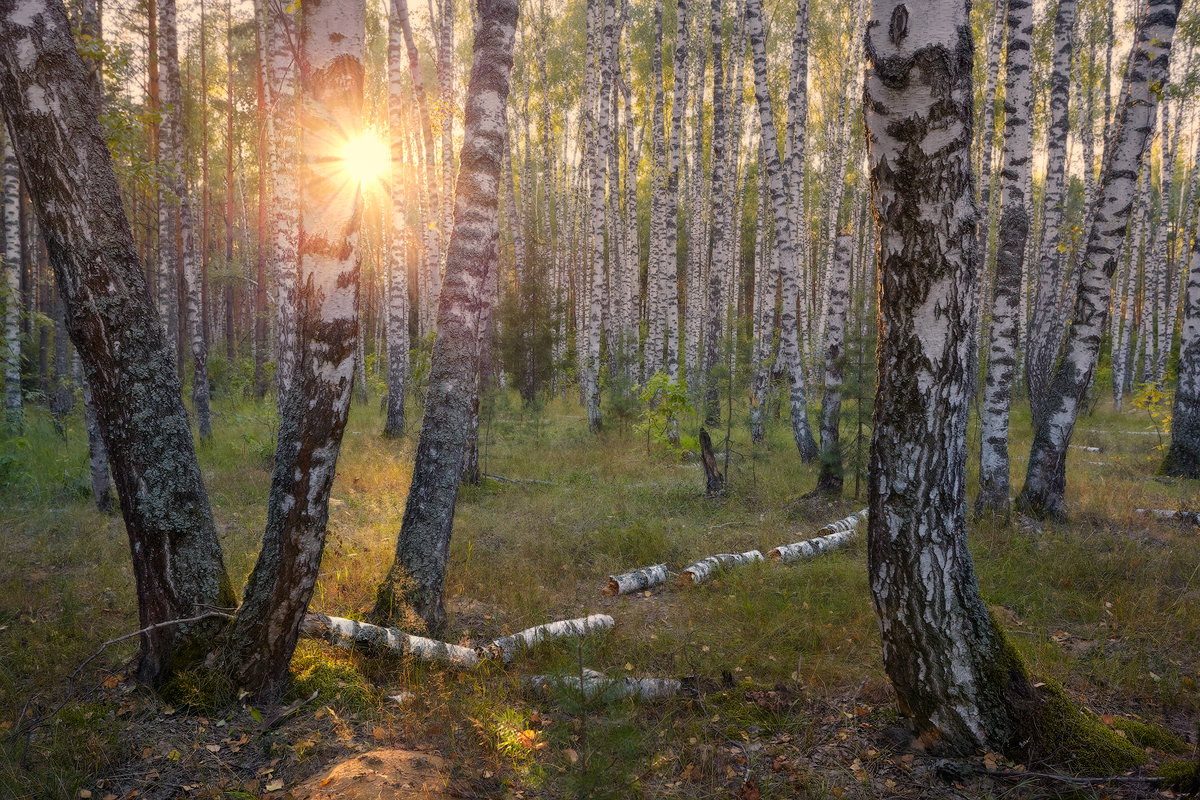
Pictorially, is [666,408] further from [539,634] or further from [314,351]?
[314,351]

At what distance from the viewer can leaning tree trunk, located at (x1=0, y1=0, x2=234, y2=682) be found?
113 inches

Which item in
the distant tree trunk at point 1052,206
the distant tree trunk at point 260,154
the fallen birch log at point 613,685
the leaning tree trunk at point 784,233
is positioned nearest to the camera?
the fallen birch log at point 613,685

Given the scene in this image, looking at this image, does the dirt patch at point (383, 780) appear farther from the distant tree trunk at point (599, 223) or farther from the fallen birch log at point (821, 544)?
the distant tree trunk at point (599, 223)

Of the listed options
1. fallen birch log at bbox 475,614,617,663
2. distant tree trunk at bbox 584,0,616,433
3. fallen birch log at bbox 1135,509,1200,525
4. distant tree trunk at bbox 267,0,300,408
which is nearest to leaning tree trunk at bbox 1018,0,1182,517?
fallen birch log at bbox 1135,509,1200,525

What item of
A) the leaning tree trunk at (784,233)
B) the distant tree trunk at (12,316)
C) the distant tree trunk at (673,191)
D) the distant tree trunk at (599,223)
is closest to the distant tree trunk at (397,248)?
the distant tree trunk at (599,223)

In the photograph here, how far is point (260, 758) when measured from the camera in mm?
2775

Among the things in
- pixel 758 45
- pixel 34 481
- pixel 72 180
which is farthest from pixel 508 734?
pixel 758 45

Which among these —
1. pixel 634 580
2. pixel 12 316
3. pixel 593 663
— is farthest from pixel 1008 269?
pixel 12 316

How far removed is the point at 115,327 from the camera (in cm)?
299

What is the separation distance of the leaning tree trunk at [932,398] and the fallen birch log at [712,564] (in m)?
2.45

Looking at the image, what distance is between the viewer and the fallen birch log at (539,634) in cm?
376

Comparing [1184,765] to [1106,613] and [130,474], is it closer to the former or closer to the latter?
[1106,613]

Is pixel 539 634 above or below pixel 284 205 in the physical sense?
below

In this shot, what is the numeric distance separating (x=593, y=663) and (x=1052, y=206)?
9.33 m
